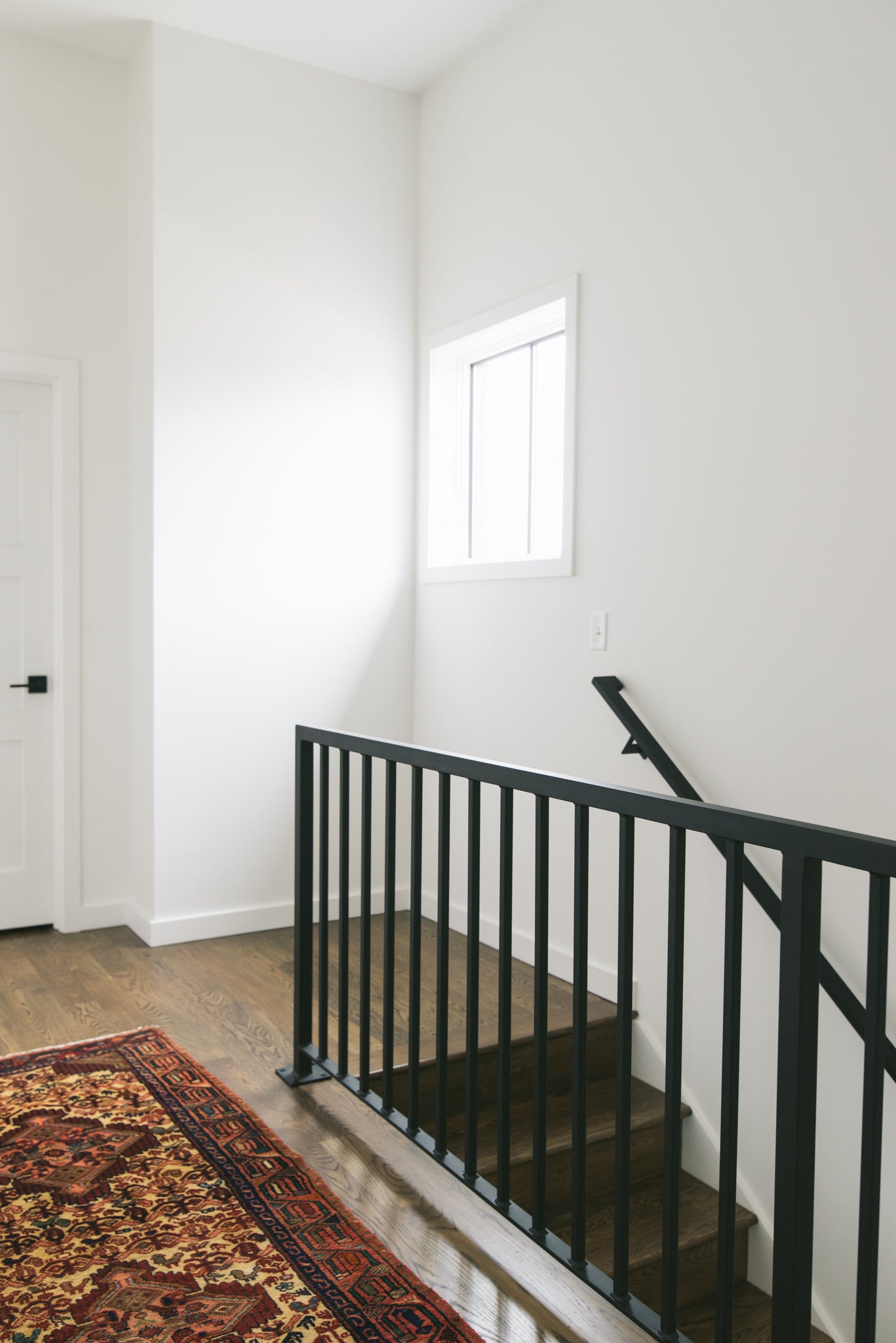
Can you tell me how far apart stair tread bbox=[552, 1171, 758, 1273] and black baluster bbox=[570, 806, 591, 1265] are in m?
1.01

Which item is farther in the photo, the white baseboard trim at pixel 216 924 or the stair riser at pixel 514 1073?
the white baseboard trim at pixel 216 924

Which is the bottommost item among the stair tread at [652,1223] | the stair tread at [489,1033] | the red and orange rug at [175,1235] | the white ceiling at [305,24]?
the stair tread at [652,1223]

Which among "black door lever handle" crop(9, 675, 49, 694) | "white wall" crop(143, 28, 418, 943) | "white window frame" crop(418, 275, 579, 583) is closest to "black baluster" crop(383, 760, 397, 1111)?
"white window frame" crop(418, 275, 579, 583)

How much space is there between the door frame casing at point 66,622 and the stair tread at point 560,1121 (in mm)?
1837

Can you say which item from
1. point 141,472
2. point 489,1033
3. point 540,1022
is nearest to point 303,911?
point 489,1033

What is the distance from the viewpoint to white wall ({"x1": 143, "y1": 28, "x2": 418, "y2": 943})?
364 centimetres

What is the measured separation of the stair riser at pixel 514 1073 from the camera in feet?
8.88

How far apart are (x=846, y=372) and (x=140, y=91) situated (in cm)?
274

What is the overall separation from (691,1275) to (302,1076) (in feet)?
3.59

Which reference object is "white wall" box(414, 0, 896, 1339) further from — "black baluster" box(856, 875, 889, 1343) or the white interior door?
the white interior door

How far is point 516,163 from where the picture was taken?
349 centimetres

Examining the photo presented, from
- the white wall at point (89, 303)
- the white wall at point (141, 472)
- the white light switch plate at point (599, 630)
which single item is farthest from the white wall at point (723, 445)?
the white wall at point (89, 303)

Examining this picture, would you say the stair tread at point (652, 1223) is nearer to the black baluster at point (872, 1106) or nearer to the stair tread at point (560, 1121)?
the stair tread at point (560, 1121)

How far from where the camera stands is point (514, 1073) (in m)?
2.82
